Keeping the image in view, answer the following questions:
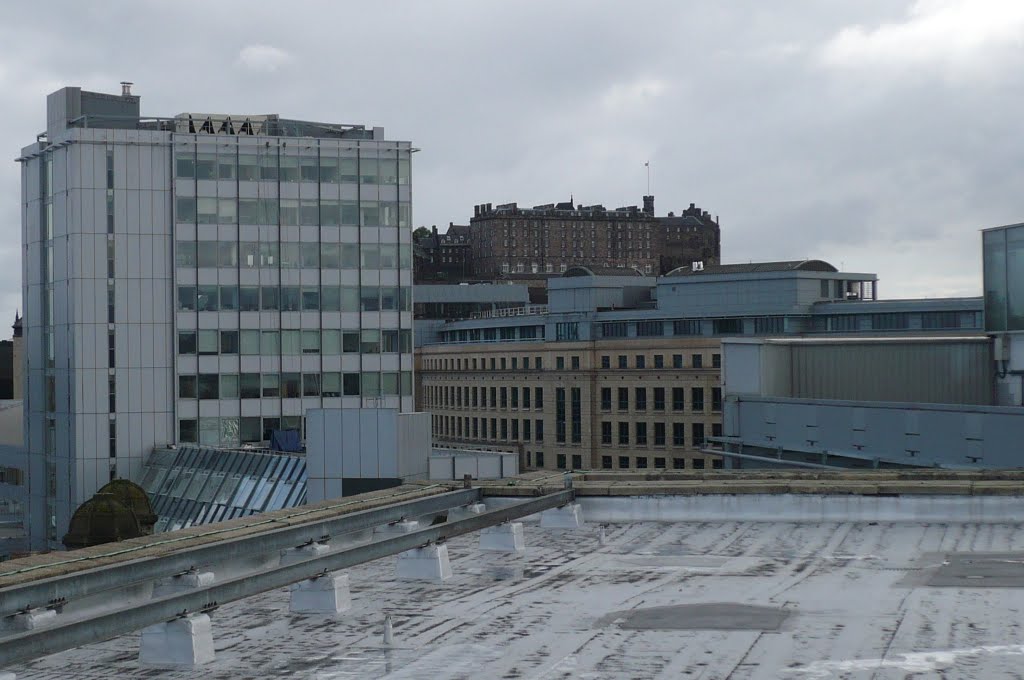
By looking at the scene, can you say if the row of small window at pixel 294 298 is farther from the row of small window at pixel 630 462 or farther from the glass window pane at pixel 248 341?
the row of small window at pixel 630 462

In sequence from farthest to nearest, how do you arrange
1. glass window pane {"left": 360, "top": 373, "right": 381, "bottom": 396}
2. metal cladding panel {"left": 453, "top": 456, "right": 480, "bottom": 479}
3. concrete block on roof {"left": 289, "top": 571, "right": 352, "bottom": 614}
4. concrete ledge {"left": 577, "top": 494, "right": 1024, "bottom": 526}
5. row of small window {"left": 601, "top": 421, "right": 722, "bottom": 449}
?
row of small window {"left": 601, "top": 421, "right": 722, "bottom": 449}, glass window pane {"left": 360, "top": 373, "right": 381, "bottom": 396}, metal cladding panel {"left": 453, "top": 456, "right": 480, "bottom": 479}, concrete ledge {"left": 577, "top": 494, "right": 1024, "bottom": 526}, concrete block on roof {"left": 289, "top": 571, "right": 352, "bottom": 614}

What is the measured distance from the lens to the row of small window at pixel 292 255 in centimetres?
6881

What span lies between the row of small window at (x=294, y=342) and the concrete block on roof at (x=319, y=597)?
170 ft

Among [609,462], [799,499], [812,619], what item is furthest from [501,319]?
[812,619]

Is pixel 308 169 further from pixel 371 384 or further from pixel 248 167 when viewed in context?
pixel 371 384

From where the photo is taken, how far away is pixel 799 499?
2866 centimetres

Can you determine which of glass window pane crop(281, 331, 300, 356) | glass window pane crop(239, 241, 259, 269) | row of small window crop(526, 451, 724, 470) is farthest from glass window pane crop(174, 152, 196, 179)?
row of small window crop(526, 451, 724, 470)

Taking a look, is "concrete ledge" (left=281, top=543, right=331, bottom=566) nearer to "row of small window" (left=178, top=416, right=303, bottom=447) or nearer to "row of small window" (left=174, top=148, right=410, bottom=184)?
"row of small window" (left=178, top=416, right=303, bottom=447)

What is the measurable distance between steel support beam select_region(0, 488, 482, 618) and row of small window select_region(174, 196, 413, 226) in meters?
43.0

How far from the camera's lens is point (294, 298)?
70.4 metres

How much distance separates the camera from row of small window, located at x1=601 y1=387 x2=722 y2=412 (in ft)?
443

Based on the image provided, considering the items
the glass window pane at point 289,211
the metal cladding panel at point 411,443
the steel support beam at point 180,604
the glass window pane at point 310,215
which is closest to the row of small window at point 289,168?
the glass window pane at point 289,211

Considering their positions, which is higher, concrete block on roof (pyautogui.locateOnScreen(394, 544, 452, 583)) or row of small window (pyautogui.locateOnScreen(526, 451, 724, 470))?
concrete block on roof (pyautogui.locateOnScreen(394, 544, 452, 583))

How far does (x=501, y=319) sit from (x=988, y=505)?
131782mm
